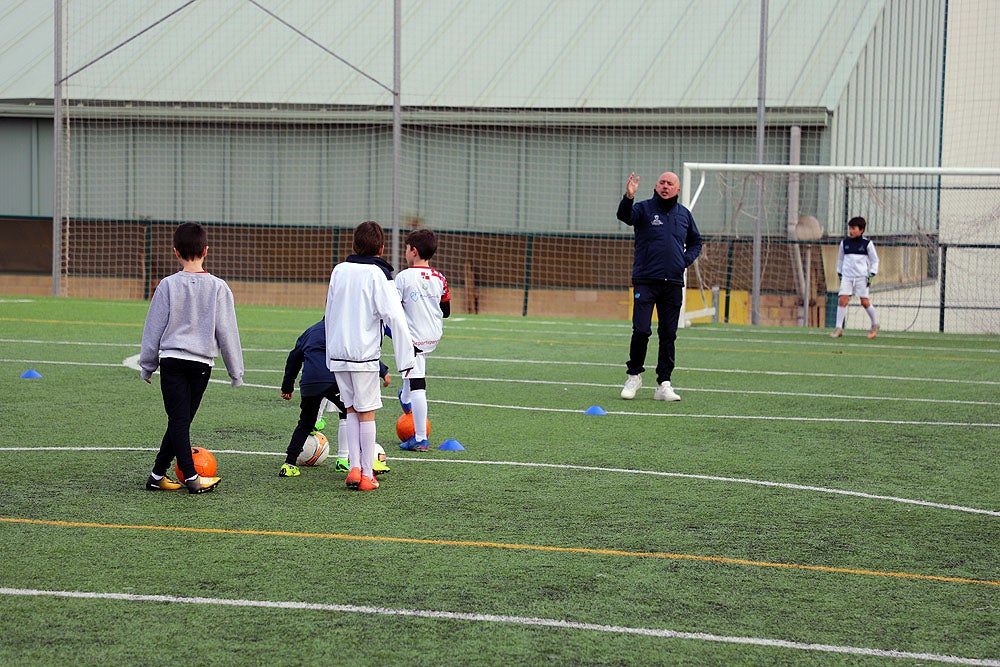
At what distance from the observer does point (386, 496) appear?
21.8 feet

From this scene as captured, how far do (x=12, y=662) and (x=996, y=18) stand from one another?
3175 cm

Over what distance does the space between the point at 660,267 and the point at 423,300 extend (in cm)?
362

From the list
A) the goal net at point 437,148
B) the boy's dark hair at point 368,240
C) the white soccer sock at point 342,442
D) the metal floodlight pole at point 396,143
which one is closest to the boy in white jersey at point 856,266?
the goal net at point 437,148

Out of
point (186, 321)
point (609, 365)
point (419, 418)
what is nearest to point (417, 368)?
point (419, 418)

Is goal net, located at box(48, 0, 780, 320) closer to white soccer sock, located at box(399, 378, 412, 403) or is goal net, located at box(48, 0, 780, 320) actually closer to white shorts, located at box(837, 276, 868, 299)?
white shorts, located at box(837, 276, 868, 299)

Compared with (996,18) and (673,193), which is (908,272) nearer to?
(996,18)

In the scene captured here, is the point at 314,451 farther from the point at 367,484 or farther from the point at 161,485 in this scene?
the point at 161,485

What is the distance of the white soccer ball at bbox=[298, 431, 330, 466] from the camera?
7469 millimetres

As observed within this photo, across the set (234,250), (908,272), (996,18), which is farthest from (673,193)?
(996,18)

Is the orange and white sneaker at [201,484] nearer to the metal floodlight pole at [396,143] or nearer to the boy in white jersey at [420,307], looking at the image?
the boy in white jersey at [420,307]

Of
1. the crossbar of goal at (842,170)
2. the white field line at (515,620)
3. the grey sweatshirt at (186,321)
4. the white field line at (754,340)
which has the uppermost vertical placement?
the crossbar of goal at (842,170)

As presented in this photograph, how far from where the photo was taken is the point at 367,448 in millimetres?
6867

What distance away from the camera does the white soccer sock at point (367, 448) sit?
683 cm

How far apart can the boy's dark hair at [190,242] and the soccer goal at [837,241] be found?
16.4 metres
